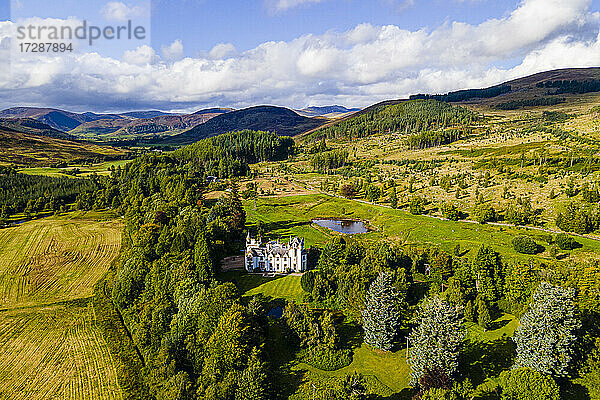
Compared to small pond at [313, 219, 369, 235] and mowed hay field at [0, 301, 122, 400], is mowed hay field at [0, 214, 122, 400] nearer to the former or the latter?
mowed hay field at [0, 301, 122, 400]

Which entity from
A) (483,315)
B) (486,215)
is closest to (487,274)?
(483,315)

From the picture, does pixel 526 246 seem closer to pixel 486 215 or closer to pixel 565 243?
pixel 565 243

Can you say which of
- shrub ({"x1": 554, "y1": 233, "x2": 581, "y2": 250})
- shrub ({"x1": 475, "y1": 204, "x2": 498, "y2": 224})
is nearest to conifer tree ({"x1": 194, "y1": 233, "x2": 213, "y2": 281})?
shrub ({"x1": 554, "y1": 233, "x2": 581, "y2": 250})

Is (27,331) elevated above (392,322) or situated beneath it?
situated beneath

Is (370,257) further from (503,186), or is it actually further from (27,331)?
(503,186)

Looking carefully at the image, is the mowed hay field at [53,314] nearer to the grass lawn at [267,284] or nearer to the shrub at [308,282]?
the grass lawn at [267,284]

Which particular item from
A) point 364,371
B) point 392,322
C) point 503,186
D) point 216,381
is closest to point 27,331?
point 216,381

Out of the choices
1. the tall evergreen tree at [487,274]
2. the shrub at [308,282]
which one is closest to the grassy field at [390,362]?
the tall evergreen tree at [487,274]
